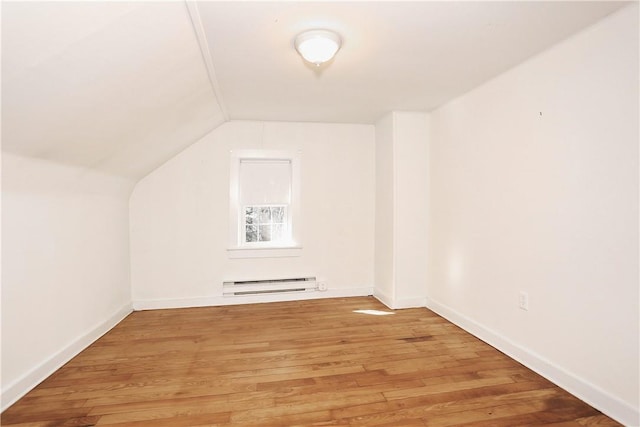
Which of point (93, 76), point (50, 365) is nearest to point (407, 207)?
point (93, 76)

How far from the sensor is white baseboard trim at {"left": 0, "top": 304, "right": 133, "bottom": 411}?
1.91 m

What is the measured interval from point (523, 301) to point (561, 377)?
527 mm

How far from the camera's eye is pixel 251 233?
13.4 ft

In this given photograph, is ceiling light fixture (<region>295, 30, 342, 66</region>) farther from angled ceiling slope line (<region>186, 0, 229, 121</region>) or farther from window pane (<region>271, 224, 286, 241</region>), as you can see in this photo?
window pane (<region>271, 224, 286, 241</region>)

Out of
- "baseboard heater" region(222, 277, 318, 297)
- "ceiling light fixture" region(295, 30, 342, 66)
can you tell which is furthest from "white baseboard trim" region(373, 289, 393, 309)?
"ceiling light fixture" region(295, 30, 342, 66)

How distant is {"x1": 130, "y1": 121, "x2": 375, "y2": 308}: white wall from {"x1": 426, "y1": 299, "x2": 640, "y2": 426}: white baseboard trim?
1626mm

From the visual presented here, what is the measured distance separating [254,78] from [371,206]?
7.48ft

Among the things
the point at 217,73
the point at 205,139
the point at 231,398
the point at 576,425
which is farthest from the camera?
the point at 205,139

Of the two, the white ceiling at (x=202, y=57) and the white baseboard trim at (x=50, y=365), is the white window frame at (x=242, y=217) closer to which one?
the white ceiling at (x=202, y=57)

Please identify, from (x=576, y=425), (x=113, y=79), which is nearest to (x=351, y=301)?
(x=576, y=425)

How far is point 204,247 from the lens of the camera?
3.83 metres

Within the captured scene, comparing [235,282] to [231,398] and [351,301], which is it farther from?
[231,398]

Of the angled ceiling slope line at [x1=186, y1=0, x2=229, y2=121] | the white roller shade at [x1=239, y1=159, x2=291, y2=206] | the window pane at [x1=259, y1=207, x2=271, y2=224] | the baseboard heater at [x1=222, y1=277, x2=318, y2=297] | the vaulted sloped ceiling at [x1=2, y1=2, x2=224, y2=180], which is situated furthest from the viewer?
the window pane at [x1=259, y1=207, x2=271, y2=224]

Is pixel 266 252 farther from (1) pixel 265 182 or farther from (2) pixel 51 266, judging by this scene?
(2) pixel 51 266
